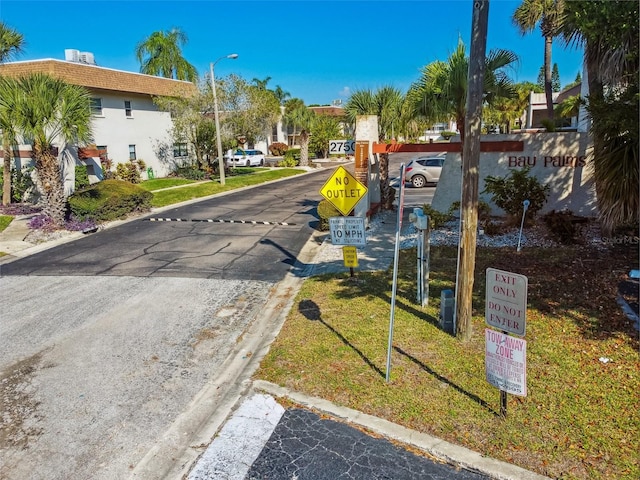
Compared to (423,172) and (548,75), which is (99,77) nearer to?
(423,172)

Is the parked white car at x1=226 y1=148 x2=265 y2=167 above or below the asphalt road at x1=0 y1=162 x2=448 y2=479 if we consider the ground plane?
above

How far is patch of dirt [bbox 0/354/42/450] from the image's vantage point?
4957mm

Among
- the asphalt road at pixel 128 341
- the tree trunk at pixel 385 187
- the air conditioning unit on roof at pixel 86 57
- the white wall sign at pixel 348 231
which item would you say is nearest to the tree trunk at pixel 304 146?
the air conditioning unit on roof at pixel 86 57

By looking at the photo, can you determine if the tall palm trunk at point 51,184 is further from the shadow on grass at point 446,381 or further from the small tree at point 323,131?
the small tree at point 323,131

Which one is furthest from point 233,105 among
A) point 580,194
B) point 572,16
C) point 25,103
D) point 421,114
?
point 572,16

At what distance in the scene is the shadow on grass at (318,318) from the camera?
6041mm

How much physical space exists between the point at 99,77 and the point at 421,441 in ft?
85.3

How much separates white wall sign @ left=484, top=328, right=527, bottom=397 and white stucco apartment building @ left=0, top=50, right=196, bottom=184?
2099cm

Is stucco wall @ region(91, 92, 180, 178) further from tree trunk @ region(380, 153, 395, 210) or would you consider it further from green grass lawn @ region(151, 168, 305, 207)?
tree trunk @ region(380, 153, 395, 210)

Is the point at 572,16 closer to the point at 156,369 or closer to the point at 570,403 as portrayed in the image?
the point at 570,403

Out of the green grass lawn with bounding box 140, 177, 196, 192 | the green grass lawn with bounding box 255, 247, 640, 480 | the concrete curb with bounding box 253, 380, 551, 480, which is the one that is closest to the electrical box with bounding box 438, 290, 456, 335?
the green grass lawn with bounding box 255, 247, 640, 480

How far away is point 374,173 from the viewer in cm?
1537

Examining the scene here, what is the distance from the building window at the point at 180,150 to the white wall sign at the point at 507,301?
2930 centimetres

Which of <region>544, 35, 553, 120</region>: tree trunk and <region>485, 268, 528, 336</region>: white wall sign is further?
<region>544, 35, 553, 120</region>: tree trunk
